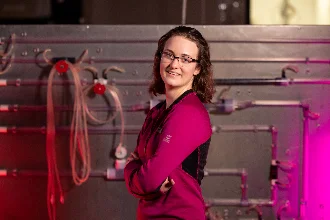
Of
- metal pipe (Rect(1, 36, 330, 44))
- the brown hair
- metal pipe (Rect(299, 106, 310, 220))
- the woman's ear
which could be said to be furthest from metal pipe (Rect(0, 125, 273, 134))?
the woman's ear

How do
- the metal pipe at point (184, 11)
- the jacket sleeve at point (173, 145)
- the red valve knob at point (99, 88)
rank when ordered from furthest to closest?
the metal pipe at point (184, 11) → the red valve knob at point (99, 88) → the jacket sleeve at point (173, 145)

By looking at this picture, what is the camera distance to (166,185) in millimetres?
1954

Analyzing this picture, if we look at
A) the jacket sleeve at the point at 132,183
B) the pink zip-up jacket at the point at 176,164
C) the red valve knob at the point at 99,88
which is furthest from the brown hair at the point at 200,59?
the red valve knob at the point at 99,88

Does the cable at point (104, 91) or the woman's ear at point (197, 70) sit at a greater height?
the woman's ear at point (197, 70)

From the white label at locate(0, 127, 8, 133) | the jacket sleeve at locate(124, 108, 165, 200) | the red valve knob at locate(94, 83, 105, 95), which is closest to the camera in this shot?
the jacket sleeve at locate(124, 108, 165, 200)

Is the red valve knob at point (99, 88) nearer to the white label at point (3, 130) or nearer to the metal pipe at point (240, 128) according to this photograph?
the white label at point (3, 130)

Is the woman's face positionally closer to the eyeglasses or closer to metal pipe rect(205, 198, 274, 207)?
the eyeglasses

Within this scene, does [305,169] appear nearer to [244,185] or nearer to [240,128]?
[244,185]

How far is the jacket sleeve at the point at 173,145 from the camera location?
1879 mm

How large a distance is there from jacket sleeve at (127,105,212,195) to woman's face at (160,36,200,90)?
0.61 ft

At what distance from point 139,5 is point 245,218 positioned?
204 centimetres

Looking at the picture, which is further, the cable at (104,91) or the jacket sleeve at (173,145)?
the cable at (104,91)

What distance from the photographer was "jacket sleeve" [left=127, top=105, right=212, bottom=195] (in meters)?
1.88

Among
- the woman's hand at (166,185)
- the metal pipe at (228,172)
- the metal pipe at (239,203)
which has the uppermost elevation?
the woman's hand at (166,185)
